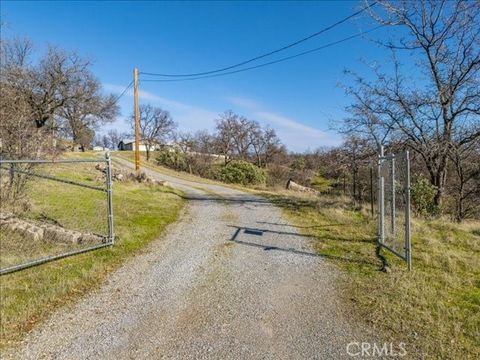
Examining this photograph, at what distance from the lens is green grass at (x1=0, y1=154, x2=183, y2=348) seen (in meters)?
3.71

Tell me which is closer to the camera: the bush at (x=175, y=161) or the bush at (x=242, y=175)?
the bush at (x=242, y=175)

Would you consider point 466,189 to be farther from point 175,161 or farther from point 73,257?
point 175,161

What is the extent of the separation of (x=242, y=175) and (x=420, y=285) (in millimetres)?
26363

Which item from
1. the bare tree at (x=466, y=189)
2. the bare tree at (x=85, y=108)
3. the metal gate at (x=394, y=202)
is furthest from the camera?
the bare tree at (x=85, y=108)

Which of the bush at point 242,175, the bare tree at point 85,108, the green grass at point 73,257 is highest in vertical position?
the bare tree at point 85,108

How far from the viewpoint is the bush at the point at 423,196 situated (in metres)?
11.6

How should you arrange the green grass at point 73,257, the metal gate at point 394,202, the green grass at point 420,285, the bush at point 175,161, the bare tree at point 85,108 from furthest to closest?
the bush at point 175,161, the bare tree at point 85,108, the metal gate at point 394,202, the green grass at point 73,257, the green grass at point 420,285

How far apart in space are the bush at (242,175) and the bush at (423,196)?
19511 millimetres

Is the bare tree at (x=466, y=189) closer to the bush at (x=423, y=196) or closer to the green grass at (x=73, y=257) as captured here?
the bush at (x=423, y=196)

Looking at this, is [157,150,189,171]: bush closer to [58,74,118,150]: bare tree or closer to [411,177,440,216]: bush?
[58,74,118,150]: bare tree

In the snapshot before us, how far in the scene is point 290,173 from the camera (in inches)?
1535

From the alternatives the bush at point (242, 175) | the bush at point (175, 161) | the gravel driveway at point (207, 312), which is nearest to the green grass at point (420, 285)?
Result: the gravel driveway at point (207, 312)

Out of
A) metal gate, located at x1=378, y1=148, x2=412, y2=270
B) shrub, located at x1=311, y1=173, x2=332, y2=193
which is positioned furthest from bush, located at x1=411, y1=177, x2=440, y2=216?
shrub, located at x1=311, y1=173, x2=332, y2=193

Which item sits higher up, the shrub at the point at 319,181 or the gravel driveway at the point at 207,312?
the shrub at the point at 319,181
